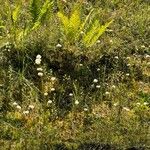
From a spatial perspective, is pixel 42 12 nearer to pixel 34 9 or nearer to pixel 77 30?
pixel 34 9

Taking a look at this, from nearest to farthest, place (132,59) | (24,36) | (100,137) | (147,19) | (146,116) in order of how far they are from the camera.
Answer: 1. (100,137)
2. (146,116)
3. (24,36)
4. (132,59)
5. (147,19)

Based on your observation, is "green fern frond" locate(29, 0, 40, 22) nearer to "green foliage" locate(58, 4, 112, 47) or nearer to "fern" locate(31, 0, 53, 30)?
"fern" locate(31, 0, 53, 30)

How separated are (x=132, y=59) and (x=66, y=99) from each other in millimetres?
1570

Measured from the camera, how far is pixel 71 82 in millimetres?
6863

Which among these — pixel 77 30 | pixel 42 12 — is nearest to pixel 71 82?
pixel 77 30

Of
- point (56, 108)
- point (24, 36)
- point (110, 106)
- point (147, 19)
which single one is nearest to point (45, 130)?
point (56, 108)

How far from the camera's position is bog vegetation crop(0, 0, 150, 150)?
587 centimetres

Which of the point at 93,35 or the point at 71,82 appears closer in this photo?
the point at 71,82

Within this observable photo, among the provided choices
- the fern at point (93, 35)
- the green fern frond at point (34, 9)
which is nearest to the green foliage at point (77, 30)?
the fern at point (93, 35)

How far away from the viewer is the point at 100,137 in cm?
583

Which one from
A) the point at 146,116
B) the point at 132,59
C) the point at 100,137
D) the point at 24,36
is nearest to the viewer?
the point at 100,137

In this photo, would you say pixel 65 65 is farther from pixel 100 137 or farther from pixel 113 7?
pixel 113 7

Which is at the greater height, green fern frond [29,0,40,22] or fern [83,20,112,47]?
green fern frond [29,0,40,22]

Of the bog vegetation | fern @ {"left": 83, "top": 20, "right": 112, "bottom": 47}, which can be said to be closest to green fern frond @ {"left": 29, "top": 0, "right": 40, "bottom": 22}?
the bog vegetation
